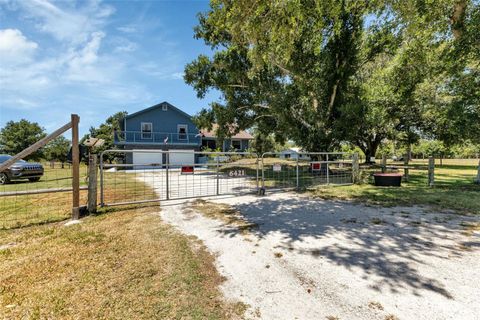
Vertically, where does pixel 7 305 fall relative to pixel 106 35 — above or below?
below

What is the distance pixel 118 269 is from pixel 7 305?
0.99m

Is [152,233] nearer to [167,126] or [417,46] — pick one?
[417,46]

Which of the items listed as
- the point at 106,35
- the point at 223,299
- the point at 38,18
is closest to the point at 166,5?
the point at 106,35

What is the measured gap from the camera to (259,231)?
436 cm

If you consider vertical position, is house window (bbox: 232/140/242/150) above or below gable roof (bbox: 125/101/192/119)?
below

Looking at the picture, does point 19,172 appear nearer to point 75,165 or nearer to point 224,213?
point 75,165

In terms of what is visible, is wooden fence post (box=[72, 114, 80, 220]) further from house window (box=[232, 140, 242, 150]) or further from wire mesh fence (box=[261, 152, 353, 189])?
house window (box=[232, 140, 242, 150])

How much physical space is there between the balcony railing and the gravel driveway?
20772 mm

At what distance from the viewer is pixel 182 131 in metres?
26.5

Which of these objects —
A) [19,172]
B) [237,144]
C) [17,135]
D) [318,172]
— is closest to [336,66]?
[318,172]

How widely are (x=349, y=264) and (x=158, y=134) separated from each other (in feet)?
80.0

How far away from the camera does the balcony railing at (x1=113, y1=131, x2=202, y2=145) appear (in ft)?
76.9

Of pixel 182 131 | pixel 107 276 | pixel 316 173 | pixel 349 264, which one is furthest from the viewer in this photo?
pixel 182 131

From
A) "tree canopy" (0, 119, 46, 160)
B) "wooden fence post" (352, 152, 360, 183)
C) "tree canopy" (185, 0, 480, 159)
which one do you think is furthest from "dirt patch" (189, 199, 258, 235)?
"tree canopy" (0, 119, 46, 160)
